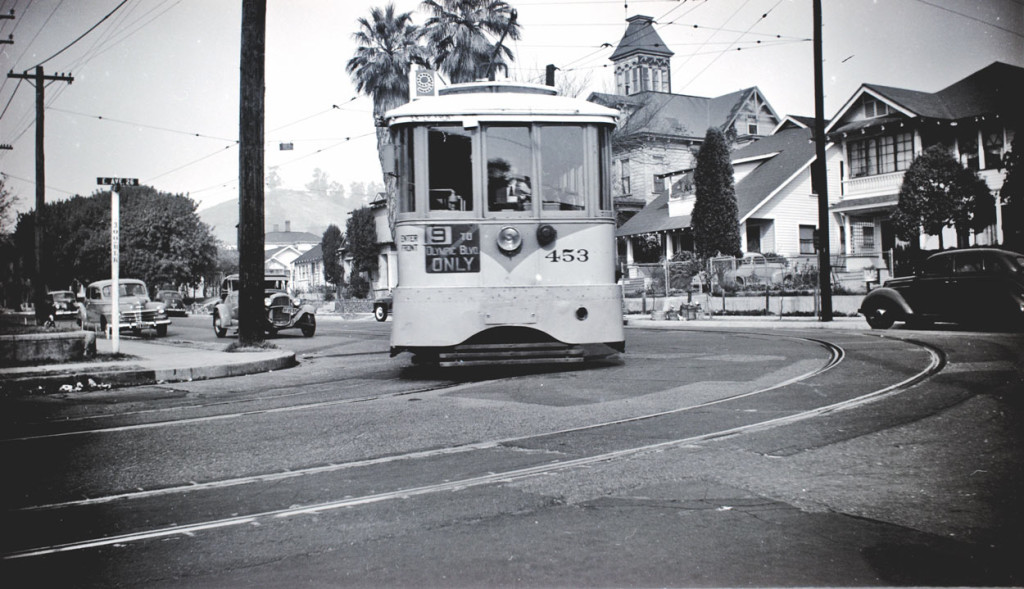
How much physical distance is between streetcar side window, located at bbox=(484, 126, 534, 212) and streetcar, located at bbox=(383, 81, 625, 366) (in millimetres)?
12

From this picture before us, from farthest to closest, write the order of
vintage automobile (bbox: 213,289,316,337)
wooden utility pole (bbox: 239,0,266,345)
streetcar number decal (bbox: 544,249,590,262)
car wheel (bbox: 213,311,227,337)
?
car wheel (bbox: 213,311,227,337), vintage automobile (bbox: 213,289,316,337), wooden utility pole (bbox: 239,0,266,345), streetcar number decal (bbox: 544,249,590,262)

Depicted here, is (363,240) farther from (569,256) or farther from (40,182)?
(569,256)

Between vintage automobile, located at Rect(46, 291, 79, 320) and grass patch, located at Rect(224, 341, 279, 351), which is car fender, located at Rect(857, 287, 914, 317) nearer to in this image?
grass patch, located at Rect(224, 341, 279, 351)

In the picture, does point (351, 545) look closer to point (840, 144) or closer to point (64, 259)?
point (840, 144)

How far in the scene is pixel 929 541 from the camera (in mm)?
3514

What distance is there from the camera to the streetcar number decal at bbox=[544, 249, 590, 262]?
31.2 ft

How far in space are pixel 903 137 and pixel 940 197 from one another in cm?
873

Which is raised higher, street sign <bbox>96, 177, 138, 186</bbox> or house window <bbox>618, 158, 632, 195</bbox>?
house window <bbox>618, 158, 632, 195</bbox>

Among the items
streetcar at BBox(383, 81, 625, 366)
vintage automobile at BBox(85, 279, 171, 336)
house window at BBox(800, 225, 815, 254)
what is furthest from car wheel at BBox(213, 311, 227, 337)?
house window at BBox(800, 225, 815, 254)

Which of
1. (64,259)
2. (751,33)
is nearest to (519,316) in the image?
(751,33)

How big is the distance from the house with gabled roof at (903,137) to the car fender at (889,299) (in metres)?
13.9

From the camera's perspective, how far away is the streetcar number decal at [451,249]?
930 centimetres

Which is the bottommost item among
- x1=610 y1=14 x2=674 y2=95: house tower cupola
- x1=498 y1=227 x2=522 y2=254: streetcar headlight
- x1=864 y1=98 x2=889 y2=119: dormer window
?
x1=498 y1=227 x2=522 y2=254: streetcar headlight

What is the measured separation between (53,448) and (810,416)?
5.89 meters
